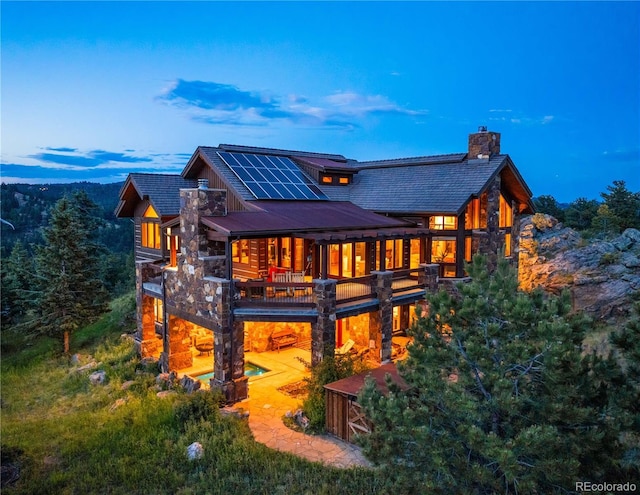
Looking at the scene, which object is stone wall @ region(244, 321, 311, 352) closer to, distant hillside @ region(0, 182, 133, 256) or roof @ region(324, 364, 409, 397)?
roof @ region(324, 364, 409, 397)

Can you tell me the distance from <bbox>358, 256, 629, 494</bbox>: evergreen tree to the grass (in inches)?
138

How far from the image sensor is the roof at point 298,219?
1622 cm

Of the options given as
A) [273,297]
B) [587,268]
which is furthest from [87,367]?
[587,268]

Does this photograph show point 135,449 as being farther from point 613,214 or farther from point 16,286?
point 613,214

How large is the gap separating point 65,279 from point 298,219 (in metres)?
12.8

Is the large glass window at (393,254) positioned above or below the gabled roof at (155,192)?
below

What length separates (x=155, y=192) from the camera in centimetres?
2233

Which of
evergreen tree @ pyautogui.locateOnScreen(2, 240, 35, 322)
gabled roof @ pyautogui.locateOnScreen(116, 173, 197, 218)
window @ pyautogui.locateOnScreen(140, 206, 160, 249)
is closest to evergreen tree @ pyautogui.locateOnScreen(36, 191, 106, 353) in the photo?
evergreen tree @ pyautogui.locateOnScreen(2, 240, 35, 322)

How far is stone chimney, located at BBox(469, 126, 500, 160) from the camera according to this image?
859 inches

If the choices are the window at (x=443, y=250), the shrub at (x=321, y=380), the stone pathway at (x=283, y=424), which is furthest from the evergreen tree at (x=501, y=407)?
the window at (x=443, y=250)

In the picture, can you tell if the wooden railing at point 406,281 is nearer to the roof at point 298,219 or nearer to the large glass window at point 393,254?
the large glass window at point 393,254

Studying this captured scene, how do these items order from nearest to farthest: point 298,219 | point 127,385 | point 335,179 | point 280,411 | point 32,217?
point 280,411, point 127,385, point 298,219, point 335,179, point 32,217

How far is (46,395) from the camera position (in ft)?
59.9

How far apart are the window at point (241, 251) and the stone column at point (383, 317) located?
633 cm
